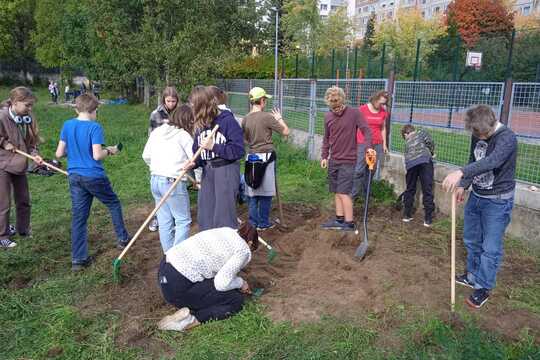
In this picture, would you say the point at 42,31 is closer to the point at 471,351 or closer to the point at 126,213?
the point at 126,213

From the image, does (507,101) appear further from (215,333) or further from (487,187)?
(215,333)

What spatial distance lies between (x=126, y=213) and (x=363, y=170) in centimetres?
345

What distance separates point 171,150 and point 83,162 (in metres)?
0.94

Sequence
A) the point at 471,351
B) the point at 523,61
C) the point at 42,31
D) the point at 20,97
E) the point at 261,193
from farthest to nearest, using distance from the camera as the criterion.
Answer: the point at 42,31
the point at 523,61
the point at 261,193
the point at 20,97
the point at 471,351

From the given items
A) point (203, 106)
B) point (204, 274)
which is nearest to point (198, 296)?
point (204, 274)

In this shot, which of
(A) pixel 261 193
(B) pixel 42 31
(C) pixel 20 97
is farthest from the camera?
(B) pixel 42 31

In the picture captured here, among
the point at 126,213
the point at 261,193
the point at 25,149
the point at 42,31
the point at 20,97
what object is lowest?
the point at 126,213

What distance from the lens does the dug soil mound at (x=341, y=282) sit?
370 cm

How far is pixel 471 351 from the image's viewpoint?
3078 mm

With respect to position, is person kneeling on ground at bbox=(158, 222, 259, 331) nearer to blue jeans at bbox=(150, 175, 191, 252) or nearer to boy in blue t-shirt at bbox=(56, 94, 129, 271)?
blue jeans at bbox=(150, 175, 191, 252)

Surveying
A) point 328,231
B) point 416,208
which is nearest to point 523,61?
point 416,208

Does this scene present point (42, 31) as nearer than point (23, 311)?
No

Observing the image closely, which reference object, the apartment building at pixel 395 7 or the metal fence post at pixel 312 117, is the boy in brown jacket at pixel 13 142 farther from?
the apartment building at pixel 395 7

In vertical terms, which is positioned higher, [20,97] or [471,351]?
[20,97]
